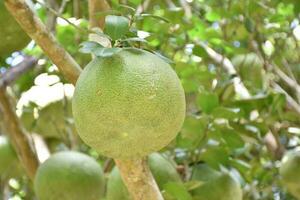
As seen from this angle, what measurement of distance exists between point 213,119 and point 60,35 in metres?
0.94

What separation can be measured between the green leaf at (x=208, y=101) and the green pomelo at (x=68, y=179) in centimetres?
39

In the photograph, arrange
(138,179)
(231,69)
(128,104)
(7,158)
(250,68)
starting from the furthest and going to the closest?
(250,68) < (231,69) < (7,158) < (138,179) < (128,104)

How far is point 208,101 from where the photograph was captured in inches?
72.9

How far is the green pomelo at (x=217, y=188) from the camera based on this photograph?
181 cm

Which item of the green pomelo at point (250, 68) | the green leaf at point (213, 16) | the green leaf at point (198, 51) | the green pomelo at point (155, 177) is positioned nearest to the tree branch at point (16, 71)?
the green pomelo at point (155, 177)

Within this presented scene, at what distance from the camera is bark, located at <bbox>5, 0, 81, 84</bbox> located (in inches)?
47.2

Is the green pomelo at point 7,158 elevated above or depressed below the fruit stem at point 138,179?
below

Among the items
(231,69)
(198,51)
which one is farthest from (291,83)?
(198,51)

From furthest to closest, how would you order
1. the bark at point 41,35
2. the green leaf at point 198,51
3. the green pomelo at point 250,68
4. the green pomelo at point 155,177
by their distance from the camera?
the green pomelo at point 250,68, the green leaf at point 198,51, the green pomelo at point 155,177, the bark at point 41,35

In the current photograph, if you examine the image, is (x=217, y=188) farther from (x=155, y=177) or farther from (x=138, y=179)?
(x=138, y=179)

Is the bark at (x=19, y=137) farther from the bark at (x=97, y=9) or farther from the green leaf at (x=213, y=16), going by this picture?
the green leaf at (x=213, y=16)

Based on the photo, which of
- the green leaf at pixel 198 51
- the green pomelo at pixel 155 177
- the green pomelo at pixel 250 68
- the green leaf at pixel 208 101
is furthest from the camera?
the green pomelo at pixel 250 68

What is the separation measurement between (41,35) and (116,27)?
0.20 m

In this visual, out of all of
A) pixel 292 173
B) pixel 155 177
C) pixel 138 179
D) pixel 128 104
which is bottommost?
pixel 292 173
